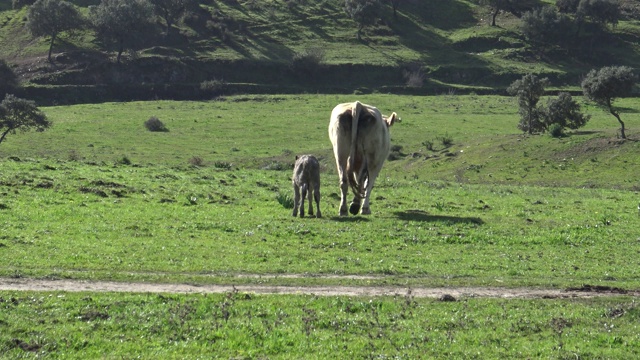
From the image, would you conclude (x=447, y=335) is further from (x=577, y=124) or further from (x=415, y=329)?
(x=577, y=124)

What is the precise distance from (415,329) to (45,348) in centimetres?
525

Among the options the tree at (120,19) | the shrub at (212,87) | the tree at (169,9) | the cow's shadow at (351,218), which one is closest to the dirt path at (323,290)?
the cow's shadow at (351,218)

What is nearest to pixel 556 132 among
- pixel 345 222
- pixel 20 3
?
pixel 345 222

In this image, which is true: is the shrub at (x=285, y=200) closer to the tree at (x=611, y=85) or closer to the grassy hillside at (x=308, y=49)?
the tree at (x=611, y=85)

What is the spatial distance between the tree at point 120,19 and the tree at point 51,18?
319 centimetres

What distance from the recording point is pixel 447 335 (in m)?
12.8

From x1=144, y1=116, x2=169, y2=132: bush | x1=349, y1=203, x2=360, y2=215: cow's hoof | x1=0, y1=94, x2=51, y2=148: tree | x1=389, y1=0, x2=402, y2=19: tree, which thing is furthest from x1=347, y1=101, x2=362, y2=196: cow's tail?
x1=389, y1=0, x2=402, y2=19: tree

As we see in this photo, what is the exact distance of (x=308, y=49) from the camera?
119562 millimetres

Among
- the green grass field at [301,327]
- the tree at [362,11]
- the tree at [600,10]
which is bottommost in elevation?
the green grass field at [301,327]

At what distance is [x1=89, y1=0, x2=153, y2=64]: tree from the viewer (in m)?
115

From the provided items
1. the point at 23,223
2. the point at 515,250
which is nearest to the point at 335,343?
the point at 515,250

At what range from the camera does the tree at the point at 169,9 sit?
126 metres

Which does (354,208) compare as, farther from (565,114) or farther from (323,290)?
(565,114)

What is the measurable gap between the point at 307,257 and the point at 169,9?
113m
